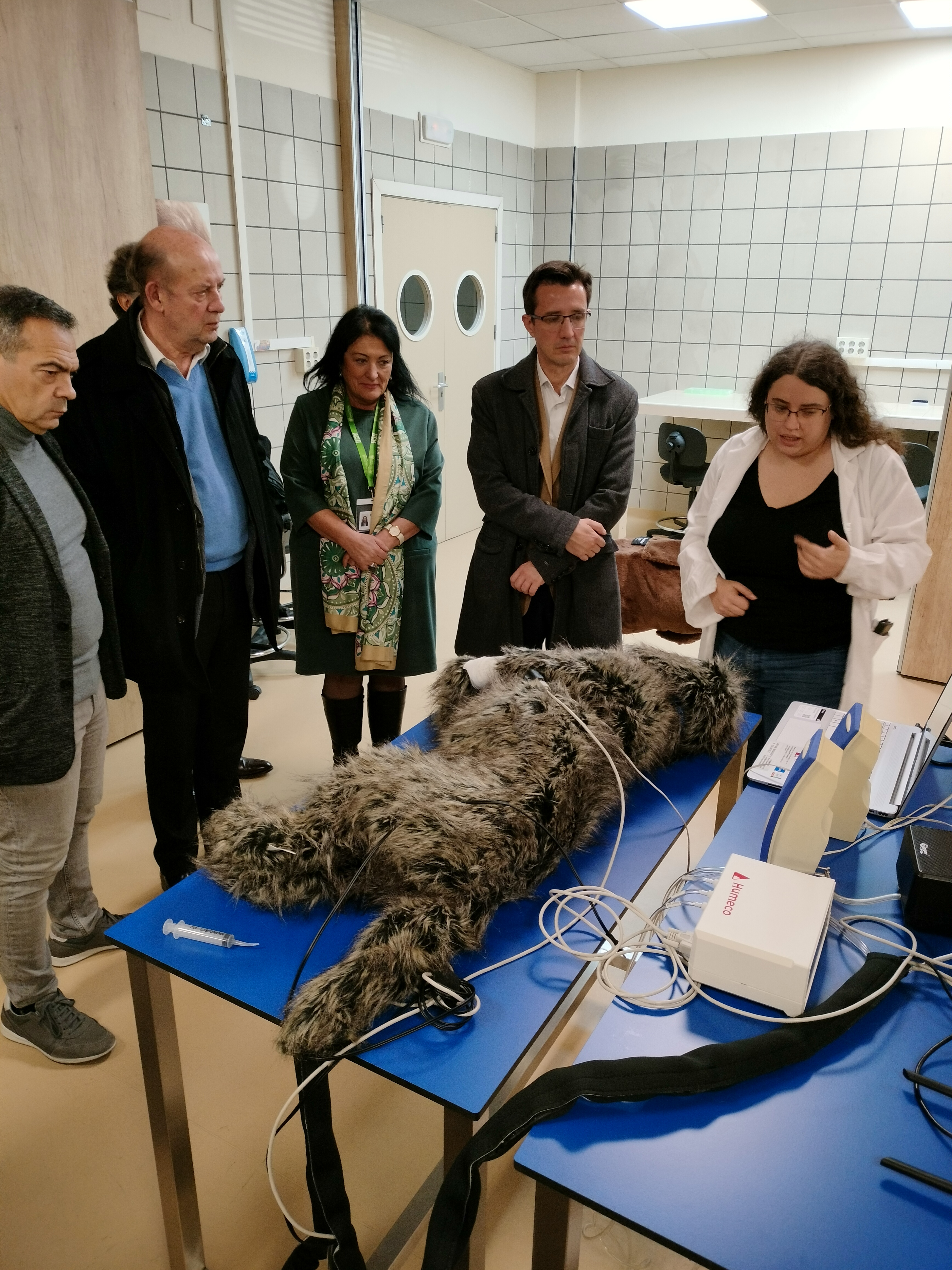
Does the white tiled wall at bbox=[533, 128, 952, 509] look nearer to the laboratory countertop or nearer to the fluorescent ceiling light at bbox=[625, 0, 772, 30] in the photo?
the laboratory countertop

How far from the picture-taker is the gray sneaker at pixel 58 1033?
6.01ft

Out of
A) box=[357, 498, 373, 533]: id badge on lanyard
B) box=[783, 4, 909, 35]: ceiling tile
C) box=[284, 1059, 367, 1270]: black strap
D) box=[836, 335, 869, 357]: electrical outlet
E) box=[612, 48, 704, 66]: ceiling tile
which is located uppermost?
box=[612, 48, 704, 66]: ceiling tile

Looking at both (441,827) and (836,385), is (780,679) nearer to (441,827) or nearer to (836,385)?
(836,385)

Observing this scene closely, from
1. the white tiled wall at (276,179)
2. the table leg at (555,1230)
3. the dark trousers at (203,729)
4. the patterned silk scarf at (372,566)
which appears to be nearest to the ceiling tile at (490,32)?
the white tiled wall at (276,179)

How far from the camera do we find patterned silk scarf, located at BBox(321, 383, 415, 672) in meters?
2.36

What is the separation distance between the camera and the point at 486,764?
4.63ft

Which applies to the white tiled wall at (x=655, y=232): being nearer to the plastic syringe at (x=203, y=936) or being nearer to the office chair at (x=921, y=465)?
the office chair at (x=921, y=465)

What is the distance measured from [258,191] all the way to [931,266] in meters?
3.86

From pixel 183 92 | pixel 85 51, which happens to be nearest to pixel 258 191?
pixel 183 92

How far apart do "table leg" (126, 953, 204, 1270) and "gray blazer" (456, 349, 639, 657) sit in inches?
54.6

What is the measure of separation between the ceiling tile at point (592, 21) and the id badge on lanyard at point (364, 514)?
3.28m

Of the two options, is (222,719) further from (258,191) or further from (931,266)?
(931,266)

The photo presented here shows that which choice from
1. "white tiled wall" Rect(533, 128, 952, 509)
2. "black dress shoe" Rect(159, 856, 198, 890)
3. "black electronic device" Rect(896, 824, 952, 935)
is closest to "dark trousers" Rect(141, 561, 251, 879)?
"black dress shoe" Rect(159, 856, 198, 890)

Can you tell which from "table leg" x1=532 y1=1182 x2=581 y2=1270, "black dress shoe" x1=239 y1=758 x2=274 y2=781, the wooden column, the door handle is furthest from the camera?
the door handle
